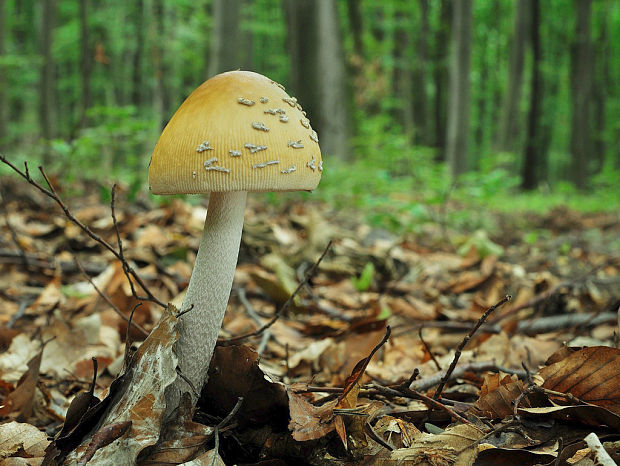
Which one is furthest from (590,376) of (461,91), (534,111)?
(534,111)

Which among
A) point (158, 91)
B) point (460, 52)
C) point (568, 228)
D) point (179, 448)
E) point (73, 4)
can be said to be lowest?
point (568, 228)

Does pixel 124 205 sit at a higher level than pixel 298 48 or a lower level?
lower

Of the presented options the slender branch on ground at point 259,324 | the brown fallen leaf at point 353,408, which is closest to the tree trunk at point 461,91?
the slender branch on ground at point 259,324

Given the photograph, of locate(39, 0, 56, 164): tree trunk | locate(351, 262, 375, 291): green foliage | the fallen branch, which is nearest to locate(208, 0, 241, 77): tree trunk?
locate(39, 0, 56, 164): tree trunk

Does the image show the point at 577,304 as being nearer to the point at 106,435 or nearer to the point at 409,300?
the point at 409,300

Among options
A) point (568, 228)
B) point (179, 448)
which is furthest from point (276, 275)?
point (568, 228)

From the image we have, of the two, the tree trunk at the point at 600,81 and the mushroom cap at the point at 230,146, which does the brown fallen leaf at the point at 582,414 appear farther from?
the tree trunk at the point at 600,81
